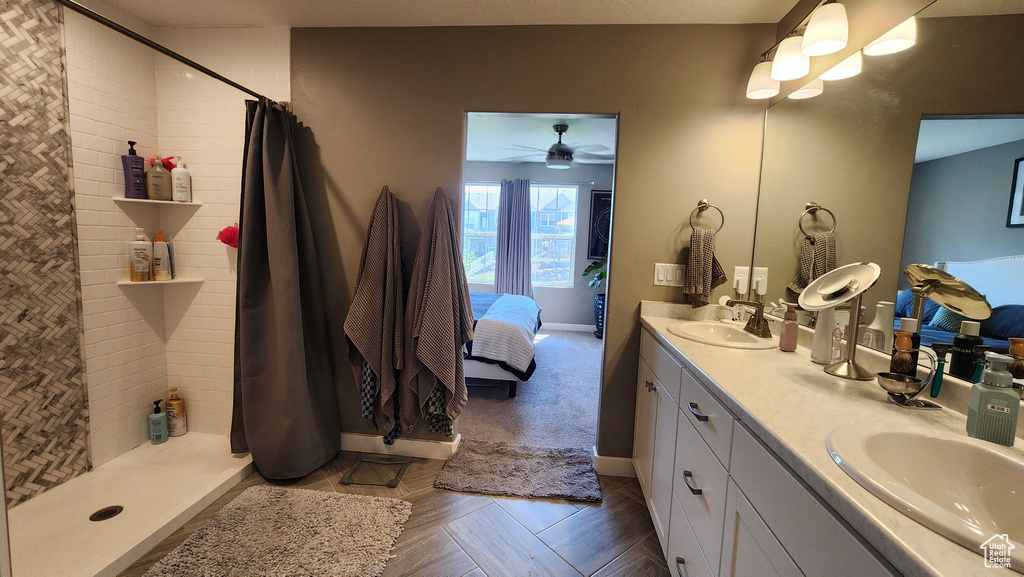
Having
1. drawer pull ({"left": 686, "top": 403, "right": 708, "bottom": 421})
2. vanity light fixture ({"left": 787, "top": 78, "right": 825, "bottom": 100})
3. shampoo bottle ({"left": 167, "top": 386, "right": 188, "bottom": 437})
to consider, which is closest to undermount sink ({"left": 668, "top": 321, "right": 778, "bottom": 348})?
drawer pull ({"left": 686, "top": 403, "right": 708, "bottom": 421})

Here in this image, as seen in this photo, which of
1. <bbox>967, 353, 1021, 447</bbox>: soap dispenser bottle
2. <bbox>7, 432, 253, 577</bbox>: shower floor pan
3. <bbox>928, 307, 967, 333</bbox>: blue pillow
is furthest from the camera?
<bbox>7, 432, 253, 577</bbox>: shower floor pan

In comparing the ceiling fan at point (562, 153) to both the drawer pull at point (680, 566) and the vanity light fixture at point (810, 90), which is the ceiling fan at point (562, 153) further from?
the drawer pull at point (680, 566)

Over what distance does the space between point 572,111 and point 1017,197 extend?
5.35ft

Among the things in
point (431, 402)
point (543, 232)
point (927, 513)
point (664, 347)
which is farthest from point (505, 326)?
point (543, 232)

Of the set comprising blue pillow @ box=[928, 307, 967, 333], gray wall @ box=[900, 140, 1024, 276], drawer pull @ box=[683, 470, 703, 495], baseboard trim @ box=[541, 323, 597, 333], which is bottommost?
baseboard trim @ box=[541, 323, 597, 333]

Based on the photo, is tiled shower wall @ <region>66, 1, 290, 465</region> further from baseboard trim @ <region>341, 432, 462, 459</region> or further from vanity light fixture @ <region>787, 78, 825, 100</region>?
vanity light fixture @ <region>787, 78, 825, 100</region>

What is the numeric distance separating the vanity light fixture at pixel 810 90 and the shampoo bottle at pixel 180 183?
10.3 ft

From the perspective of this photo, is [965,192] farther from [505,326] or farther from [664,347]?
[505,326]

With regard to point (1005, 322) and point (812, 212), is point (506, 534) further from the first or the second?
point (812, 212)

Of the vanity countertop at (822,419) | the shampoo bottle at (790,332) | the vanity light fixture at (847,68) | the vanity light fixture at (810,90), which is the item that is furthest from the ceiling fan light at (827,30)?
the vanity countertop at (822,419)

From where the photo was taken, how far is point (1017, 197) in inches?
35.9

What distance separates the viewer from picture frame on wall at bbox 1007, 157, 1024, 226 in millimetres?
904

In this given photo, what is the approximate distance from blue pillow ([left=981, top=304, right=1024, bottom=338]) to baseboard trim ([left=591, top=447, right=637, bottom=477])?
1.63 metres

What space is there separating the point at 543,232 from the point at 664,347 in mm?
4555
